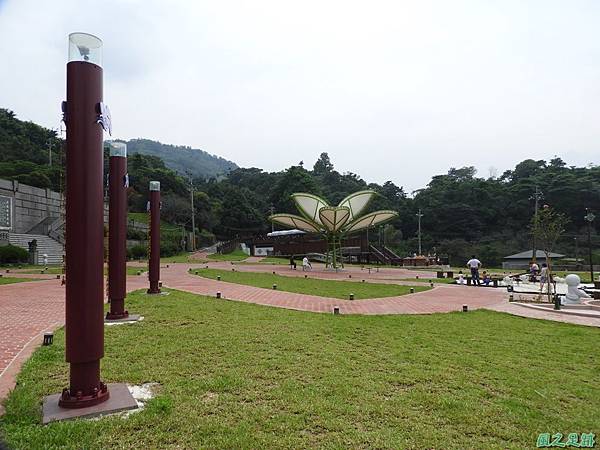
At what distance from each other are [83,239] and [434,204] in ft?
205

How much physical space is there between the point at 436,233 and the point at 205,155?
156 metres

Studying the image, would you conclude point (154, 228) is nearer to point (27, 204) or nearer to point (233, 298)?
point (233, 298)

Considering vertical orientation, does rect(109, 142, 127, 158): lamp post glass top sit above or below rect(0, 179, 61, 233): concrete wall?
below

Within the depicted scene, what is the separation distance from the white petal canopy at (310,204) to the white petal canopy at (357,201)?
1.75m

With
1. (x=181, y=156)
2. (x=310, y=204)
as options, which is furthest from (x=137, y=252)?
(x=181, y=156)

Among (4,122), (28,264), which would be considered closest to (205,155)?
(4,122)

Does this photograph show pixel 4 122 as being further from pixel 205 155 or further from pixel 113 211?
pixel 205 155

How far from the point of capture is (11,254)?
Answer: 26141 millimetres

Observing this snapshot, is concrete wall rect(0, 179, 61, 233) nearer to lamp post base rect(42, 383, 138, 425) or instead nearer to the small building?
lamp post base rect(42, 383, 138, 425)

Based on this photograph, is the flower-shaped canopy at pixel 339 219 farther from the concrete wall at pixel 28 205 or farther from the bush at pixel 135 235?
the concrete wall at pixel 28 205

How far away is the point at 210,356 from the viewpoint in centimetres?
576

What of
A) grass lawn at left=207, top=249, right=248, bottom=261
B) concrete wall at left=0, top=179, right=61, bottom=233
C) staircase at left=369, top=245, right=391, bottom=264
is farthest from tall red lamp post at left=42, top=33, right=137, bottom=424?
staircase at left=369, top=245, right=391, bottom=264

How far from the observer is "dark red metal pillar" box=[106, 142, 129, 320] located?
7.79 metres

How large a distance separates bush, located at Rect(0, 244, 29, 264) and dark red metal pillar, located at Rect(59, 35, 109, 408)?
26927 millimetres
